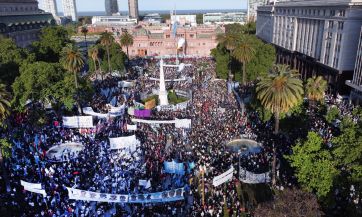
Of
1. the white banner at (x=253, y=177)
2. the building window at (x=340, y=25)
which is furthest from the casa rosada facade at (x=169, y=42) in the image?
the white banner at (x=253, y=177)

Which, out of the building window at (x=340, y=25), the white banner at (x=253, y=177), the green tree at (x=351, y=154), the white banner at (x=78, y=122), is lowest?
the white banner at (x=253, y=177)

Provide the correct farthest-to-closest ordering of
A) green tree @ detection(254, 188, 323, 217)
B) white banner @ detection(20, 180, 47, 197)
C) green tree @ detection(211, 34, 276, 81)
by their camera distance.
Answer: green tree @ detection(211, 34, 276, 81) → white banner @ detection(20, 180, 47, 197) → green tree @ detection(254, 188, 323, 217)

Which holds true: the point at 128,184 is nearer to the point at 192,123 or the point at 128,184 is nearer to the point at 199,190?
the point at 199,190

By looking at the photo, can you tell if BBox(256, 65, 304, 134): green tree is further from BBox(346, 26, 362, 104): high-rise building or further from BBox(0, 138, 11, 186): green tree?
BBox(0, 138, 11, 186): green tree

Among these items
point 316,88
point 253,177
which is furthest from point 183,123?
point 316,88

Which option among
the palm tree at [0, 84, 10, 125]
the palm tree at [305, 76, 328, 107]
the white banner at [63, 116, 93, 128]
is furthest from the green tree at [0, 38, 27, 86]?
the palm tree at [305, 76, 328, 107]

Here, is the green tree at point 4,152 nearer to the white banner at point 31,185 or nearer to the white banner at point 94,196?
the white banner at point 31,185
